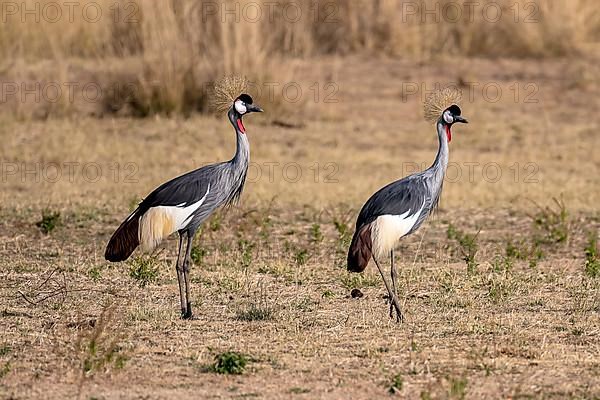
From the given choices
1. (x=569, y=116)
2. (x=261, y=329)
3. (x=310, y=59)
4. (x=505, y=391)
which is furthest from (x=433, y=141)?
(x=505, y=391)

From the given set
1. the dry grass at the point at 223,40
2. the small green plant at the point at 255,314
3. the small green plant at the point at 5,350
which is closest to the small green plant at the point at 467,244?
the small green plant at the point at 255,314

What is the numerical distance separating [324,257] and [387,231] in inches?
81.2

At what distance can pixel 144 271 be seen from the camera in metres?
7.84

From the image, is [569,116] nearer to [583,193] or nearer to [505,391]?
[583,193]

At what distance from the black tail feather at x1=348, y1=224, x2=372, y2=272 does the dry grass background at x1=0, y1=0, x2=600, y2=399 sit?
32 centimetres

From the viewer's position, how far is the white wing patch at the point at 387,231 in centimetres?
697

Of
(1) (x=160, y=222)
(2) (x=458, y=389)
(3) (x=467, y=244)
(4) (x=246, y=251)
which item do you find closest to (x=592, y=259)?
(3) (x=467, y=244)

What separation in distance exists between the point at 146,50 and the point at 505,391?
29.0ft

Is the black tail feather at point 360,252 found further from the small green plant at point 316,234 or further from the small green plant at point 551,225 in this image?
the small green plant at point 551,225

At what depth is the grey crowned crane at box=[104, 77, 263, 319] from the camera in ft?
23.4

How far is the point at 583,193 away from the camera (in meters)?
11.3

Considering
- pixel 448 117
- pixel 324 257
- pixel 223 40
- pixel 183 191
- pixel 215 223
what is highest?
pixel 223 40

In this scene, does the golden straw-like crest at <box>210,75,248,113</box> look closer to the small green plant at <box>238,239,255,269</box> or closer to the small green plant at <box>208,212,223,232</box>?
the small green plant at <box>238,239,255,269</box>

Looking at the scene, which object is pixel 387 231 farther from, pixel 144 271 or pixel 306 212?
pixel 306 212
